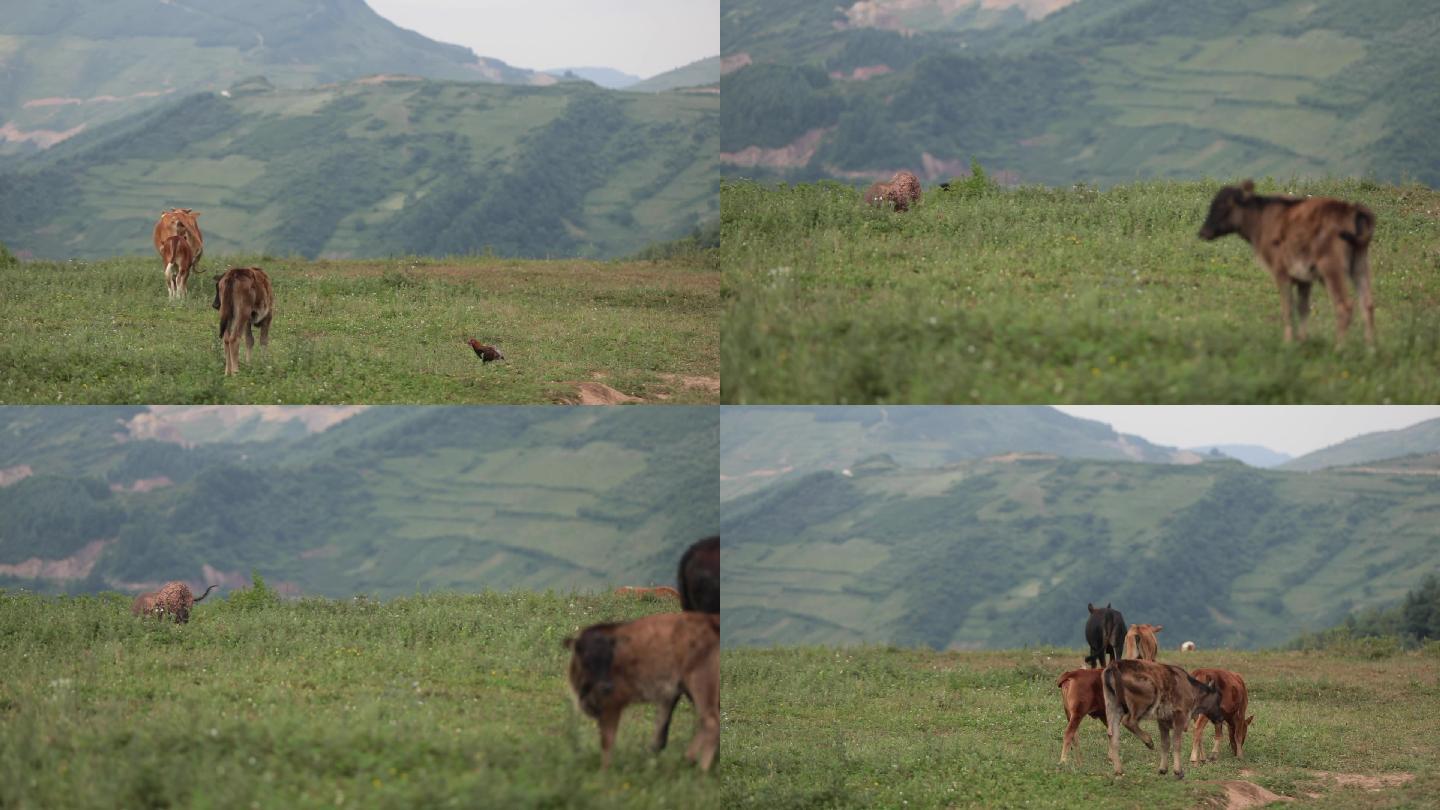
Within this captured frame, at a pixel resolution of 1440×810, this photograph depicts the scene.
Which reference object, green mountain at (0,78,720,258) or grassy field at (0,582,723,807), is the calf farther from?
green mountain at (0,78,720,258)

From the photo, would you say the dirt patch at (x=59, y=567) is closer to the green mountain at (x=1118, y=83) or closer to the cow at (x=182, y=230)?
the cow at (x=182, y=230)

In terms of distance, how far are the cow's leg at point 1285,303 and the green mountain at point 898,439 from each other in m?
24.8

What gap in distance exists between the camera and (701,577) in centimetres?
1311

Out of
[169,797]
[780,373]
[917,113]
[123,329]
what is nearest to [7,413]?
[123,329]

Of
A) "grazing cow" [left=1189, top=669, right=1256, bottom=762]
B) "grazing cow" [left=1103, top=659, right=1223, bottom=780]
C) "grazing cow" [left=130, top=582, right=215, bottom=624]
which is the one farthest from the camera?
"grazing cow" [left=130, top=582, right=215, bottom=624]

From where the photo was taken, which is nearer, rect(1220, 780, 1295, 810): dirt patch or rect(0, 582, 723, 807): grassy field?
rect(0, 582, 723, 807): grassy field

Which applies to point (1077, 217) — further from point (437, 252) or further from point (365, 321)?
point (437, 252)

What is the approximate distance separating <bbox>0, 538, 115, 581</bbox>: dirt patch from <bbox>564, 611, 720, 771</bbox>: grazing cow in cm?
2164

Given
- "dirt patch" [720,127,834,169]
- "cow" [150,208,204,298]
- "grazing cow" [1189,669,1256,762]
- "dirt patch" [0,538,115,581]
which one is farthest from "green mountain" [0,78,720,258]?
"grazing cow" [1189,669,1256,762]

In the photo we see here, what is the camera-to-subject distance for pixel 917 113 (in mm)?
31234

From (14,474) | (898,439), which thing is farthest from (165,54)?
(898,439)

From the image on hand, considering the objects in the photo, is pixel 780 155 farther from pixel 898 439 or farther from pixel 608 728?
pixel 898 439

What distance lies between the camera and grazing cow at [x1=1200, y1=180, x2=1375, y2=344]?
12430mm

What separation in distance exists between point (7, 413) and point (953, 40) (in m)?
26.5
